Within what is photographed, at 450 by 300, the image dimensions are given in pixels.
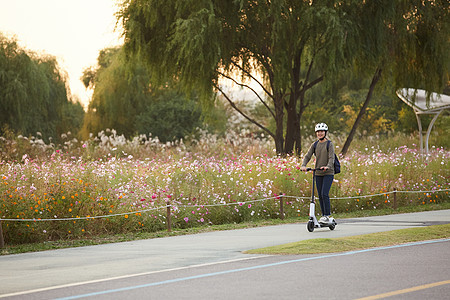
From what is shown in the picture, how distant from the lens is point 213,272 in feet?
32.4

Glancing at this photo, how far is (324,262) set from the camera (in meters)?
10.8

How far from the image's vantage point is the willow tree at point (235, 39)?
26.2 m

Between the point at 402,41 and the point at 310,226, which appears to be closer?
the point at 310,226

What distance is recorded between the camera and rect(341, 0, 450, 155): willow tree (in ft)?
90.9

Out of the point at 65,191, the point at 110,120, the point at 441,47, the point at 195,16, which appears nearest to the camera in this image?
the point at 65,191

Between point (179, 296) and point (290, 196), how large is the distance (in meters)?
11.6

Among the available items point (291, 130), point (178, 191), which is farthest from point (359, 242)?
point (291, 130)

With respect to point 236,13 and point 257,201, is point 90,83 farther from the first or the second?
point 257,201

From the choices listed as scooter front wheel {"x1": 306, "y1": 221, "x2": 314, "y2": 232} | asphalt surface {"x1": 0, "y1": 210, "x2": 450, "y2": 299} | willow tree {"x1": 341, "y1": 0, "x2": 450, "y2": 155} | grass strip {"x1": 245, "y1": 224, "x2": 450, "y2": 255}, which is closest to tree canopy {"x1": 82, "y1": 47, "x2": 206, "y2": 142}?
Result: willow tree {"x1": 341, "y1": 0, "x2": 450, "y2": 155}

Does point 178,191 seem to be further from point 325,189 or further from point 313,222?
point 325,189

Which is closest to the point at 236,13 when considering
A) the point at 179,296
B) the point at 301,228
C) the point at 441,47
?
the point at 441,47

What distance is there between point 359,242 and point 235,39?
643 inches

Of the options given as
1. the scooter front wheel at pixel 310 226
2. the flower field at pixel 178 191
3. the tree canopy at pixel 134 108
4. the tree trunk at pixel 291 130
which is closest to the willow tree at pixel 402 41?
the tree trunk at pixel 291 130

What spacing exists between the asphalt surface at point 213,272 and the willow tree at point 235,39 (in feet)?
44.1
